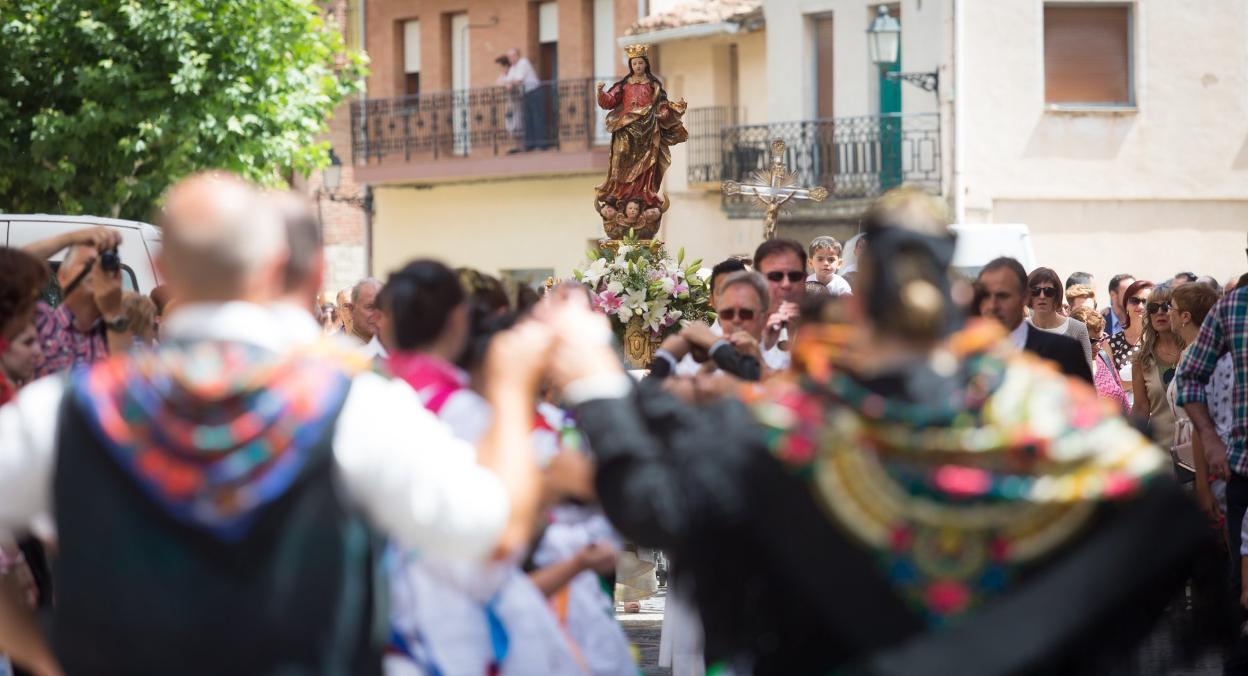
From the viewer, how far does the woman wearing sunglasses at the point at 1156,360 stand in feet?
36.3

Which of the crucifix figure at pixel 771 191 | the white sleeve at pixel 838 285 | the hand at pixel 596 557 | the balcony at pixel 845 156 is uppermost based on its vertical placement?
the balcony at pixel 845 156

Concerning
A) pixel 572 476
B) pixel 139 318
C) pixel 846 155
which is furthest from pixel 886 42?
pixel 572 476

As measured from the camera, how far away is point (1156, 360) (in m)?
11.3

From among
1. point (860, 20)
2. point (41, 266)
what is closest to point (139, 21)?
point (860, 20)

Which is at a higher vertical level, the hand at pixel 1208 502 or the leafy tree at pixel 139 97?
the leafy tree at pixel 139 97

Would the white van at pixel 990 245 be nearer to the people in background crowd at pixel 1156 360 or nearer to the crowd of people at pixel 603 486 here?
the people in background crowd at pixel 1156 360

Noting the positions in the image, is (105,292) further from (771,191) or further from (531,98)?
(531,98)

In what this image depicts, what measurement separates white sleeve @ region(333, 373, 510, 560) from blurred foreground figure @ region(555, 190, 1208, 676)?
0.34 m

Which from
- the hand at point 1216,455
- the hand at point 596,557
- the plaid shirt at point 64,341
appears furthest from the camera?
the hand at point 1216,455

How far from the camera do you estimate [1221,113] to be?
2639 cm

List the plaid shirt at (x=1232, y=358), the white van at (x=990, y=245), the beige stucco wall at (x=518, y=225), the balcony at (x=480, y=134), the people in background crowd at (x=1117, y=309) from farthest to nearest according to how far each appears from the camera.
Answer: the balcony at (x=480, y=134) < the beige stucco wall at (x=518, y=225) < the white van at (x=990, y=245) < the people in background crowd at (x=1117, y=309) < the plaid shirt at (x=1232, y=358)

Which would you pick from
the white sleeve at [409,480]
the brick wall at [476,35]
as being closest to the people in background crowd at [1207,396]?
the white sleeve at [409,480]

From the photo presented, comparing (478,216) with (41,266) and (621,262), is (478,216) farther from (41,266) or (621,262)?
(41,266)

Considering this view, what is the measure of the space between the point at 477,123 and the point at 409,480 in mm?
29322
